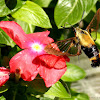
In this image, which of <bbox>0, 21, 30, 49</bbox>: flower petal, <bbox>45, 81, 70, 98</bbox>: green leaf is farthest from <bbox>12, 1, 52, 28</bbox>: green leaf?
<bbox>45, 81, 70, 98</bbox>: green leaf

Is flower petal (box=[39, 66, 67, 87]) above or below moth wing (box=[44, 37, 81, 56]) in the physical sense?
below

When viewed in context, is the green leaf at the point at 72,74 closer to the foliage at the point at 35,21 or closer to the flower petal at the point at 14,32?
the foliage at the point at 35,21

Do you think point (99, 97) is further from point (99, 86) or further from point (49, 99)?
point (49, 99)

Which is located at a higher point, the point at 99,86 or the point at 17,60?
the point at 17,60

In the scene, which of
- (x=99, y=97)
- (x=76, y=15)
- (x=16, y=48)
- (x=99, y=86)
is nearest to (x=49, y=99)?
(x=16, y=48)

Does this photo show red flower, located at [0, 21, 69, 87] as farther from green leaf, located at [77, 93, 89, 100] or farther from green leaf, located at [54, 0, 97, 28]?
green leaf, located at [77, 93, 89, 100]

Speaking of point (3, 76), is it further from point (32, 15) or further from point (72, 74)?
point (72, 74)

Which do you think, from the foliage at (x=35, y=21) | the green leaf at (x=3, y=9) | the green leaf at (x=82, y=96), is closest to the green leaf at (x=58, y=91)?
the foliage at (x=35, y=21)
